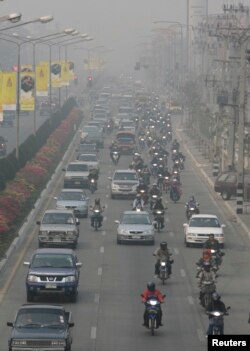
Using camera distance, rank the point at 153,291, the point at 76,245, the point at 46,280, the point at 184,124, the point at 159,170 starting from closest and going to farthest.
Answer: the point at 153,291 → the point at 46,280 → the point at 76,245 → the point at 159,170 → the point at 184,124

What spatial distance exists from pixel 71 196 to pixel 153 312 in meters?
29.8

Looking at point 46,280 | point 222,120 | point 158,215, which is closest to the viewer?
point 46,280

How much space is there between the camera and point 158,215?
59.3 m

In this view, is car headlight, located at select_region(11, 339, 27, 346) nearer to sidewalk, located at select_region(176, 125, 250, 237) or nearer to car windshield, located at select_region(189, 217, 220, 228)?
car windshield, located at select_region(189, 217, 220, 228)

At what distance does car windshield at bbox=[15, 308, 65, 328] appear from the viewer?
105 ft

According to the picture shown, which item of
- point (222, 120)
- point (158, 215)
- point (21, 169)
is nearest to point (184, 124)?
point (222, 120)

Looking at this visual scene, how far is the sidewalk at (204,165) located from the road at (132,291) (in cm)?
78

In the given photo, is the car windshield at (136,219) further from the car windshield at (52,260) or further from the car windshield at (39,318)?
the car windshield at (39,318)

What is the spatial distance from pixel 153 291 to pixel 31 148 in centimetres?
5123

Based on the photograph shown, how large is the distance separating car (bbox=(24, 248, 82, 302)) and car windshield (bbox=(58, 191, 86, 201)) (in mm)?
23937

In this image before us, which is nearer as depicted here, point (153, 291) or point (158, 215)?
point (153, 291)

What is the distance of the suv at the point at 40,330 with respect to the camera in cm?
3103

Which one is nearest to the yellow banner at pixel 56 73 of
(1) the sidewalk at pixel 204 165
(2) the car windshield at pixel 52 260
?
(1) the sidewalk at pixel 204 165

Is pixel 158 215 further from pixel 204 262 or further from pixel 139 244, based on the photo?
pixel 204 262
